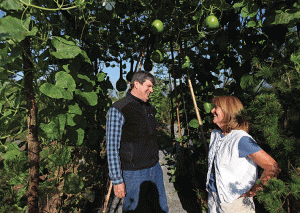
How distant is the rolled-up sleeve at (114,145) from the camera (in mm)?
1502

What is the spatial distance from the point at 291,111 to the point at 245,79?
2.78ft

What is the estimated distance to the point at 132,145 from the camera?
5.23 ft

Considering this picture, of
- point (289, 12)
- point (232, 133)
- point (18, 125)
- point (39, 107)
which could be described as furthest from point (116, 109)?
point (289, 12)

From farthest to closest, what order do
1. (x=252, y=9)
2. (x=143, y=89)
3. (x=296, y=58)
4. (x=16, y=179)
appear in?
(x=143, y=89) → (x=252, y=9) → (x=16, y=179) → (x=296, y=58)

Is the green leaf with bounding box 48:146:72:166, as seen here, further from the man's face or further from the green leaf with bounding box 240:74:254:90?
→ the green leaf with bounding box 240:74:254:90

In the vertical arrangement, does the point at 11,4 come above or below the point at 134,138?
above

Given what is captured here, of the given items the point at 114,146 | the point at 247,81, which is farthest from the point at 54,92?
the point at 247,81

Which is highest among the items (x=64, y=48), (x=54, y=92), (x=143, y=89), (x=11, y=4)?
(x=11, y=4)

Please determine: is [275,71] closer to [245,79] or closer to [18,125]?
[245,79]

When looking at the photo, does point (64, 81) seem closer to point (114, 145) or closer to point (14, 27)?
point (14, 27)

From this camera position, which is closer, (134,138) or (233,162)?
(233,162)

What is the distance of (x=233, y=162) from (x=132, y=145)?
849mm

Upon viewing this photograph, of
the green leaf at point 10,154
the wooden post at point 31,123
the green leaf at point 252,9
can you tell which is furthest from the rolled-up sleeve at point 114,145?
the green leaf at point 252,9

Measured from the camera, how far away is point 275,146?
0.74 m
